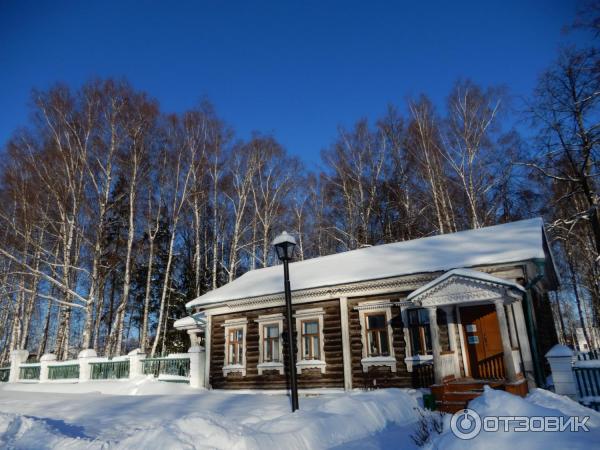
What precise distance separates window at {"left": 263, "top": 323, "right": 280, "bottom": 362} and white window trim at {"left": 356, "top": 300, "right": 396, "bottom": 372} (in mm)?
3325

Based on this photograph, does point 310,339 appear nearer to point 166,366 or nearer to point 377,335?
point 377,335

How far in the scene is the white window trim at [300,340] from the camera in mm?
13352

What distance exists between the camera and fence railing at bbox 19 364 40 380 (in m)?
18.7

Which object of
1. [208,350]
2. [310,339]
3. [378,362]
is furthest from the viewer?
[208,350]

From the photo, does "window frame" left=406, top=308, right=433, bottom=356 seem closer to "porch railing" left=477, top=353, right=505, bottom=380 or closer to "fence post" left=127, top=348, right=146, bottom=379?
"porch railing" left=477, top=353, right=505, bottom=380

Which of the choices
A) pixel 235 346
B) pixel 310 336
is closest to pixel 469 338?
pixel 310 336

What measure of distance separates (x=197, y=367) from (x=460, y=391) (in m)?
10.2

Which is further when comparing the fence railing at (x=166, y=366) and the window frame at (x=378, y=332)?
the fence railing at (x=166, y=366)

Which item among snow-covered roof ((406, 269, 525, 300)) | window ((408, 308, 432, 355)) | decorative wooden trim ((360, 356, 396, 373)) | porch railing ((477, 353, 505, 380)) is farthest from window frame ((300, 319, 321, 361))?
porch railing ((477, 353, 505, 380))

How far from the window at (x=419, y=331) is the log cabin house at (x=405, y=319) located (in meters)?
0.03

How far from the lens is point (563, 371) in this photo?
28.8 ft

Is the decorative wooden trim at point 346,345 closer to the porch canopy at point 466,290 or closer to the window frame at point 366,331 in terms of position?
the window frame at point 366,331

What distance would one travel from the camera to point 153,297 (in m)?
30.4

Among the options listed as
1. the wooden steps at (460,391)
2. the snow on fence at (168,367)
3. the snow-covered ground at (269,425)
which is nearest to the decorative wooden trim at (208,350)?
the snow on fence at (168,367)
